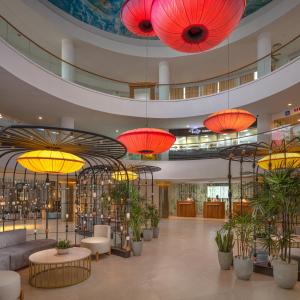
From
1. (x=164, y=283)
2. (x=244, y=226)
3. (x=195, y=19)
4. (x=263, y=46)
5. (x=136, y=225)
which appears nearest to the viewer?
(x=195, y=19)

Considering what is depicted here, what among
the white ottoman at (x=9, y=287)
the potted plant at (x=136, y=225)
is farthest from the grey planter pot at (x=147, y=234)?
the white ottoman at (x=9, y=287)

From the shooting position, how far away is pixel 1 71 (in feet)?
29.5

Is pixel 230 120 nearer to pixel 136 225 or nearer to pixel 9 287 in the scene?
pixel 136 225

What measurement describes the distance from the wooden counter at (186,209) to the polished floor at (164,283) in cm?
1077

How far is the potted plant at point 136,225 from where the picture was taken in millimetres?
7914

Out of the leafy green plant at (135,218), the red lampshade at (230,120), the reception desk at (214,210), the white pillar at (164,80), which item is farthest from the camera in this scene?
the reception desk at (214,210)

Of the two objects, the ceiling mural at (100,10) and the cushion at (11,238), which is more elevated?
the ceiling mural at (100,10)

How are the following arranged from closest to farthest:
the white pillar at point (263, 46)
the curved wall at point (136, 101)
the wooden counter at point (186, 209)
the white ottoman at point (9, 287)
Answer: the white ottoman at point (9, 287), the curved wall at point (136, 101), the white pillar at point (263, 46), the wooden counter at point (186, 209)

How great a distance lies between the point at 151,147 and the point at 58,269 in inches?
147

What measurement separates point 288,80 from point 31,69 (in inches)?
382

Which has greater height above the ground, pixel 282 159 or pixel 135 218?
pixel 282 159

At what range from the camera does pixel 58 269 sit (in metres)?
6.56

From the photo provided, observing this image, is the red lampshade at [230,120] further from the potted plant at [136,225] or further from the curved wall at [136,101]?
the curved wall at [136,101]

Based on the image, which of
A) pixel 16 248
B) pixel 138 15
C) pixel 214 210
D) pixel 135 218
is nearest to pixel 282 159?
pixel 135 218
